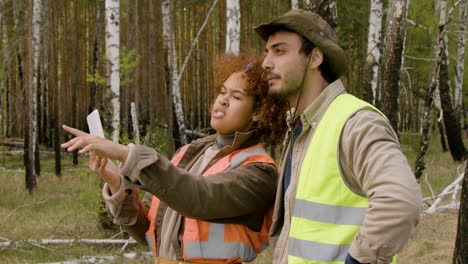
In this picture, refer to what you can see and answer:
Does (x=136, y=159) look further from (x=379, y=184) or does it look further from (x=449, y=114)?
(x=449, y=114)

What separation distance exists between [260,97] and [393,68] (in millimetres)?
3986

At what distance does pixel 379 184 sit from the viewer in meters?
1.67

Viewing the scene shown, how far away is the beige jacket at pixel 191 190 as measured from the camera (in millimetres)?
2107

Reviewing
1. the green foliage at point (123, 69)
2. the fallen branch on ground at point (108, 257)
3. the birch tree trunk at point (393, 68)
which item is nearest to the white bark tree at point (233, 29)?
the green foliage at point (123, 69)

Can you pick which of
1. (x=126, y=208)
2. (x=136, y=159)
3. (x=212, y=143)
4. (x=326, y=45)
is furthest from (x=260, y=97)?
(x=126, y=208)

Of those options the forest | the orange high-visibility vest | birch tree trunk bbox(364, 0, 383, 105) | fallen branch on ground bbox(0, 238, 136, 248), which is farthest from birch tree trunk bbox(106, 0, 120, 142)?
the orange high-visibility vest

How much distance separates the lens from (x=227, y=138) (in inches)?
103

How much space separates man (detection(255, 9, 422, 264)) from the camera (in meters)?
1.65

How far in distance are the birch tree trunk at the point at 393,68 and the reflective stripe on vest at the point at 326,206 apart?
438 cm

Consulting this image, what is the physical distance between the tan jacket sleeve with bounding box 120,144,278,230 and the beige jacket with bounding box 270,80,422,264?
22.6 inches

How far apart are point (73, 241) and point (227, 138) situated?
4.63 meters

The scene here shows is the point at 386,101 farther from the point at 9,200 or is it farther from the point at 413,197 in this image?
the point at 9,200

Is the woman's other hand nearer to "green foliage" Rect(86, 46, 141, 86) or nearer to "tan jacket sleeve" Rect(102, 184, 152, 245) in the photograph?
"tan jacket sleeve" Rect(102, 184, 152, 245)

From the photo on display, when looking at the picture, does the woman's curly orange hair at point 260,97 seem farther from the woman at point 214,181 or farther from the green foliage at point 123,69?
the green foliage at point 123,69
